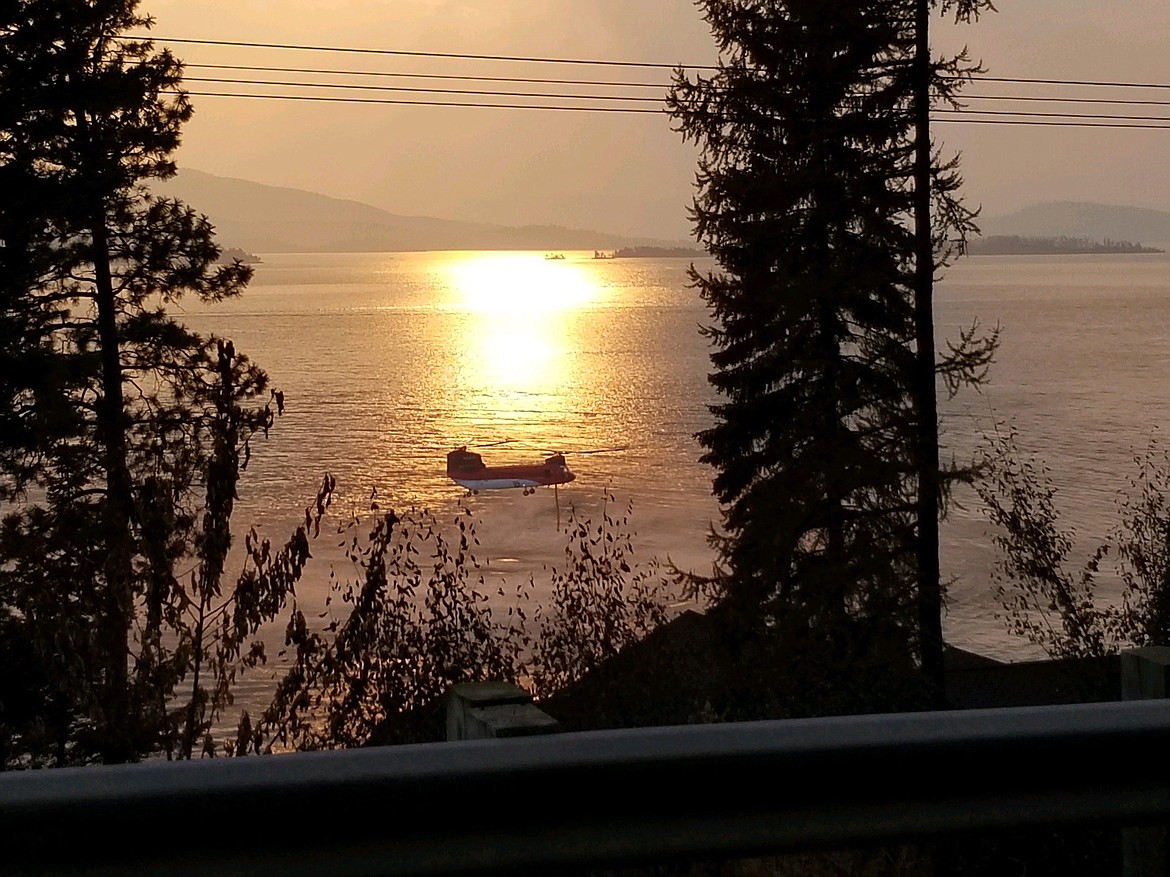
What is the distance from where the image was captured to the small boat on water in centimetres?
5447

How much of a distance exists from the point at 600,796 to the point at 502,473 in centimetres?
5408

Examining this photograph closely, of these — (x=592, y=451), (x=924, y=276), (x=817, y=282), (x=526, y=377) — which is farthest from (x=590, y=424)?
(x=924, y=276)

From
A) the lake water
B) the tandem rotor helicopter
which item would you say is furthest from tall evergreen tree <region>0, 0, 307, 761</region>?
the tandem rotor helicopter

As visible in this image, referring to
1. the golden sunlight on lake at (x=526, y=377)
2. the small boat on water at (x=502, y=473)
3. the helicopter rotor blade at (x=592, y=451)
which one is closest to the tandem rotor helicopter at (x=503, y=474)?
the small boat on water at (x=502, y=473)

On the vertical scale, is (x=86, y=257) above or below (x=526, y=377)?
above

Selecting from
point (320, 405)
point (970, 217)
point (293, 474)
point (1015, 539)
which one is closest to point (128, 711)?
point (1015, 539)

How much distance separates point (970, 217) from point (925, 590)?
21.0 ft

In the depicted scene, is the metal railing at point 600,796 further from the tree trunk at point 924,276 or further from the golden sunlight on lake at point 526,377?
the golden sunlight on lake at point 526,377

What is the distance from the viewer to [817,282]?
76.4 feet

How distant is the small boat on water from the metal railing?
167 feet

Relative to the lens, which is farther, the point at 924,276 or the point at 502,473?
the point at 502,473

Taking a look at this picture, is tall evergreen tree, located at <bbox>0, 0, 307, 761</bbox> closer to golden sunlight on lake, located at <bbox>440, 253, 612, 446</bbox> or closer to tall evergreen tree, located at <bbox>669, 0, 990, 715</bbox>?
tall evergreen tree, located at <bbox>669, 0, 990, 715</bbox>

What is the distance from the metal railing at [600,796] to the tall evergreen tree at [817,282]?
20.1m

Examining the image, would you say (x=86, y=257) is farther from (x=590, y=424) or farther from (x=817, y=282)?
(x=590, y=424)
